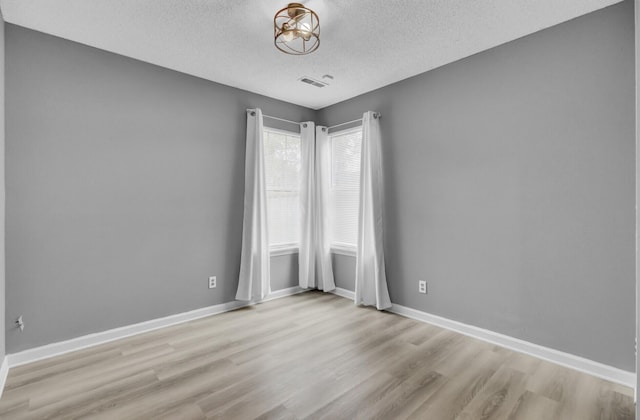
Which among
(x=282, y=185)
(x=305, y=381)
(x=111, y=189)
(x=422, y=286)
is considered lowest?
(x=305, y=381)

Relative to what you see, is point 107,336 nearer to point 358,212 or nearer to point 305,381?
point 305,381

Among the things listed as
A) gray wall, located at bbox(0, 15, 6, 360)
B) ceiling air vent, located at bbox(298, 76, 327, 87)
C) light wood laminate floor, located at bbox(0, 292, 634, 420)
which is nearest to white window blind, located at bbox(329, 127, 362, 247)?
ceiling air vent, located at bbox(298, 76, 327, 87)

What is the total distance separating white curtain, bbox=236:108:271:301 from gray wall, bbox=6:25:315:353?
0.38ft

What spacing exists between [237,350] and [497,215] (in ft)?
8.51

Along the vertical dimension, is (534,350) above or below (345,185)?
below

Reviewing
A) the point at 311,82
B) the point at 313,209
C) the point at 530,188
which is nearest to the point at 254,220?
the point at 313,209

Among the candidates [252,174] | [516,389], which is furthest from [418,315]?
[252,174]

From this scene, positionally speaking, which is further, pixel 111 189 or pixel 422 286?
pixel 422 286

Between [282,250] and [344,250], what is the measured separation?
2.79 feet

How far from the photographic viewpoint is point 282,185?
427 cm

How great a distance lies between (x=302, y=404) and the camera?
1.99 metres

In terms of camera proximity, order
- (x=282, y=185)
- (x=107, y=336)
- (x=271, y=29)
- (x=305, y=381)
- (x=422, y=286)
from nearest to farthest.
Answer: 1. (x=305, y=381)
2. (x=271, y=29)
3. (x=107, y=336)
4. (x=422, y=286)
5. (x=282, y=185)

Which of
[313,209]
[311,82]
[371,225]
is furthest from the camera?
[313,209]

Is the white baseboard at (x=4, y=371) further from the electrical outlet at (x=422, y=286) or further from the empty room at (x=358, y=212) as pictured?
the electrical outlet at (x=422, y=286)
